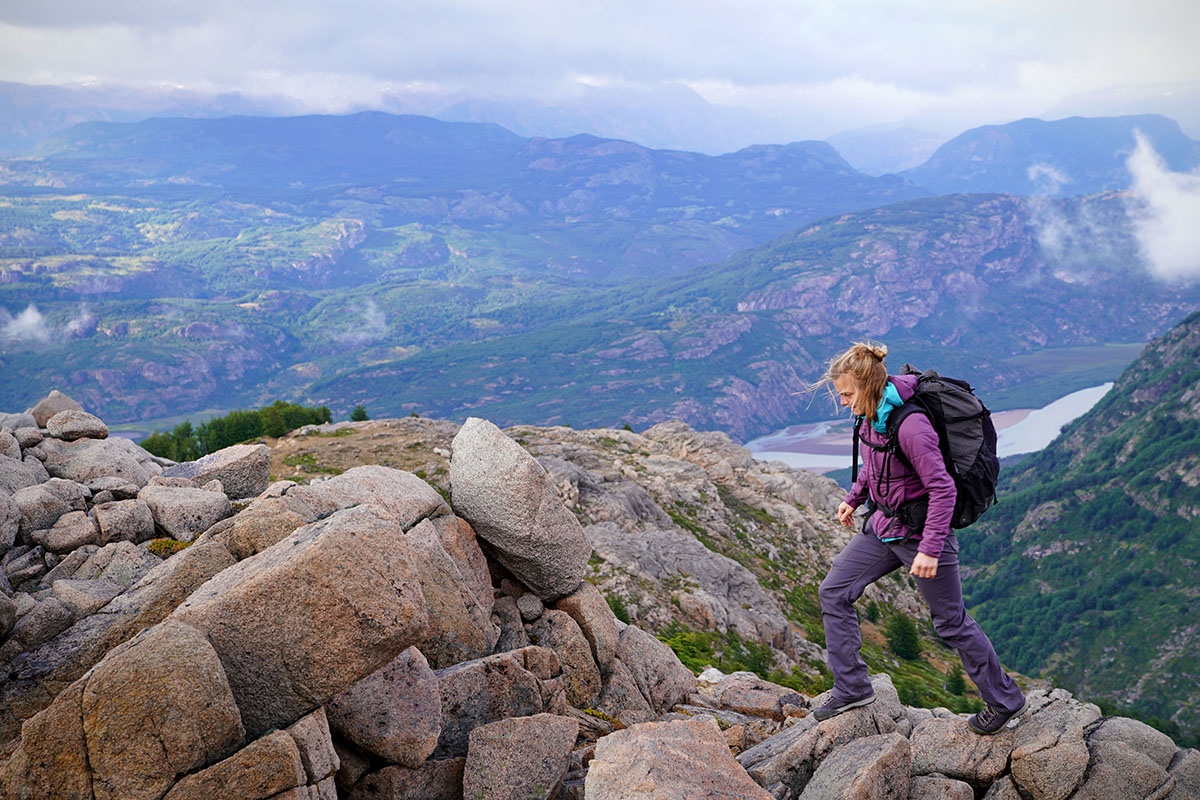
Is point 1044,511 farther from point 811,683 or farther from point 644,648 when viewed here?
point 644,648

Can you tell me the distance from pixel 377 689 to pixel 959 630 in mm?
10076

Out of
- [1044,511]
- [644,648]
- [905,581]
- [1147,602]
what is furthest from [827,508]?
[1044,511]

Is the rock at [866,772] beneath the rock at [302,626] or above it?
beneath

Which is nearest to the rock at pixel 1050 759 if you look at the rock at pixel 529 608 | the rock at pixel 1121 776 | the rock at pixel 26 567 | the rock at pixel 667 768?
the rock at pixel 1121 776

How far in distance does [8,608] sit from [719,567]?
45.2 metres

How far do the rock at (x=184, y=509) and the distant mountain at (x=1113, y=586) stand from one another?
139 metres

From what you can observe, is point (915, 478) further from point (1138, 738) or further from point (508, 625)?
point (508, 625)

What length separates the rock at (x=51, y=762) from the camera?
366 inches

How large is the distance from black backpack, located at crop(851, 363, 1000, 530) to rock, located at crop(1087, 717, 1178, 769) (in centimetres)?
488

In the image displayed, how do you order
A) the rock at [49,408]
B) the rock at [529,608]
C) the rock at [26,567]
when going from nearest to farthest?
the rock at [26,567], the rock at [529,608], the rock at [49,408]

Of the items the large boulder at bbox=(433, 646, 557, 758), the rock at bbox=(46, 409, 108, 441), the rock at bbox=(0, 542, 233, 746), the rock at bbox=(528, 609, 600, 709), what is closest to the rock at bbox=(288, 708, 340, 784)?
the large boulder at bbox=(433, 646, 557, 758)

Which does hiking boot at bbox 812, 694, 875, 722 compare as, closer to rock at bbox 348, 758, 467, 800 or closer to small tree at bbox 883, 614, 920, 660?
rock at bbox 348, 758, 467, 800

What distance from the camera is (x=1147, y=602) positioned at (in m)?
151

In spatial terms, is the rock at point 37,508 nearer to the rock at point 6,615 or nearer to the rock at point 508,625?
the rock at point 6,615
